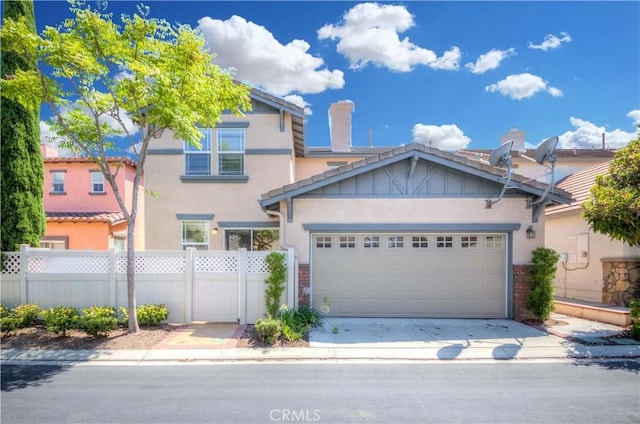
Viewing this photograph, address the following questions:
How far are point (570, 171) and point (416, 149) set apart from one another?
13.7m

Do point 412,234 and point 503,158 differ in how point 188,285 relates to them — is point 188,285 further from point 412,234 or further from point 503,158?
point 503,158

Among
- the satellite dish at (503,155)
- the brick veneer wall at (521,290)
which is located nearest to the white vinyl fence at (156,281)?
the satellite dish at (503,155)

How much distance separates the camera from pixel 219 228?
12539 mm

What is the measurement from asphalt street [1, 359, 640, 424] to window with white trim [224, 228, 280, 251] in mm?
6197

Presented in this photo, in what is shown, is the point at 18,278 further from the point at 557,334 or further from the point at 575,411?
the point at 557,334

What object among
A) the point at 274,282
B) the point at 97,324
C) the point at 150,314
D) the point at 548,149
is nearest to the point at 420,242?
the point at 548,149

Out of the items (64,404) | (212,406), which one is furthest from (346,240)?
(64,404)

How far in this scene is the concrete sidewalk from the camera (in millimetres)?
6922

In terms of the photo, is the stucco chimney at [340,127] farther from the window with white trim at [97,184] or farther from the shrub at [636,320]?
the shrub at [636,320]

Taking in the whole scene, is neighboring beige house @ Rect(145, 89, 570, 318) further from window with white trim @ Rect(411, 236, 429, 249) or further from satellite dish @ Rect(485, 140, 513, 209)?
satellite dish @ Rect(485, 140, 513, 209)

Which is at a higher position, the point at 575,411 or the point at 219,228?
the point at 219,228

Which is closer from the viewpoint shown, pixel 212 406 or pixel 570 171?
pixel 212 406

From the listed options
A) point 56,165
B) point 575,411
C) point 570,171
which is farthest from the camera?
point 570,171

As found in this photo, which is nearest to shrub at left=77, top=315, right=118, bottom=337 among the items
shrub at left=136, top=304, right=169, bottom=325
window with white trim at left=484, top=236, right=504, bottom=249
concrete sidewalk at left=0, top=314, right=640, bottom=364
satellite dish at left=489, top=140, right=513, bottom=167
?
concrete sidewalk at left=0, top=314, right=640, bottom=364
